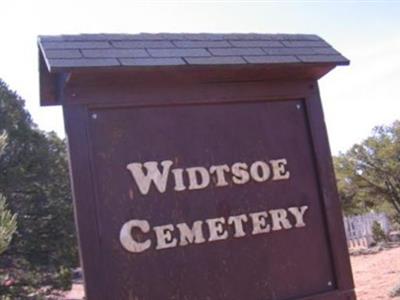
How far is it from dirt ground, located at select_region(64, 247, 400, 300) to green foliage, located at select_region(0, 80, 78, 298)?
7.60 m

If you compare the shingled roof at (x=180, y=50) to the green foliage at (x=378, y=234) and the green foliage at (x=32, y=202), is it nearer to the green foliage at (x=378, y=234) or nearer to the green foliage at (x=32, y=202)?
the green foliage at (x=32, y=202)

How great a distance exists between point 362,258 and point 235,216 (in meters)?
13.2

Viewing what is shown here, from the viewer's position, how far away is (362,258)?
14898mm

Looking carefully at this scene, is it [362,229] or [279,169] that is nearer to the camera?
[279,169]

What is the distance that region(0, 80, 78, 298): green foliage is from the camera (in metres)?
13.5

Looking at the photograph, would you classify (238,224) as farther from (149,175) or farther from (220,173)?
(149,175)

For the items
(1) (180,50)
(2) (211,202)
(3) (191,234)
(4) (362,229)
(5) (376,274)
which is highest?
(1) (180,50)

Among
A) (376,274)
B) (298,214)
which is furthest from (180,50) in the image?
(376,274)

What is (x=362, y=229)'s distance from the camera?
18.5 metres

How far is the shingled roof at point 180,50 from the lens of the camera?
2.66 meters

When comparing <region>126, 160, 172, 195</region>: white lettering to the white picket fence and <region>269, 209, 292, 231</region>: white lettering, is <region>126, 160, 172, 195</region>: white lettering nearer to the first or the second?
<region>269, 209, 292, 231</region>: white lettering

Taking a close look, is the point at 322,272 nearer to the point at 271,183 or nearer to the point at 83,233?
the point at 271,183

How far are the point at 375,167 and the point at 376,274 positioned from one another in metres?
8.96

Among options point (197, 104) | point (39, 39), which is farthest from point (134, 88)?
point (39, 39)
